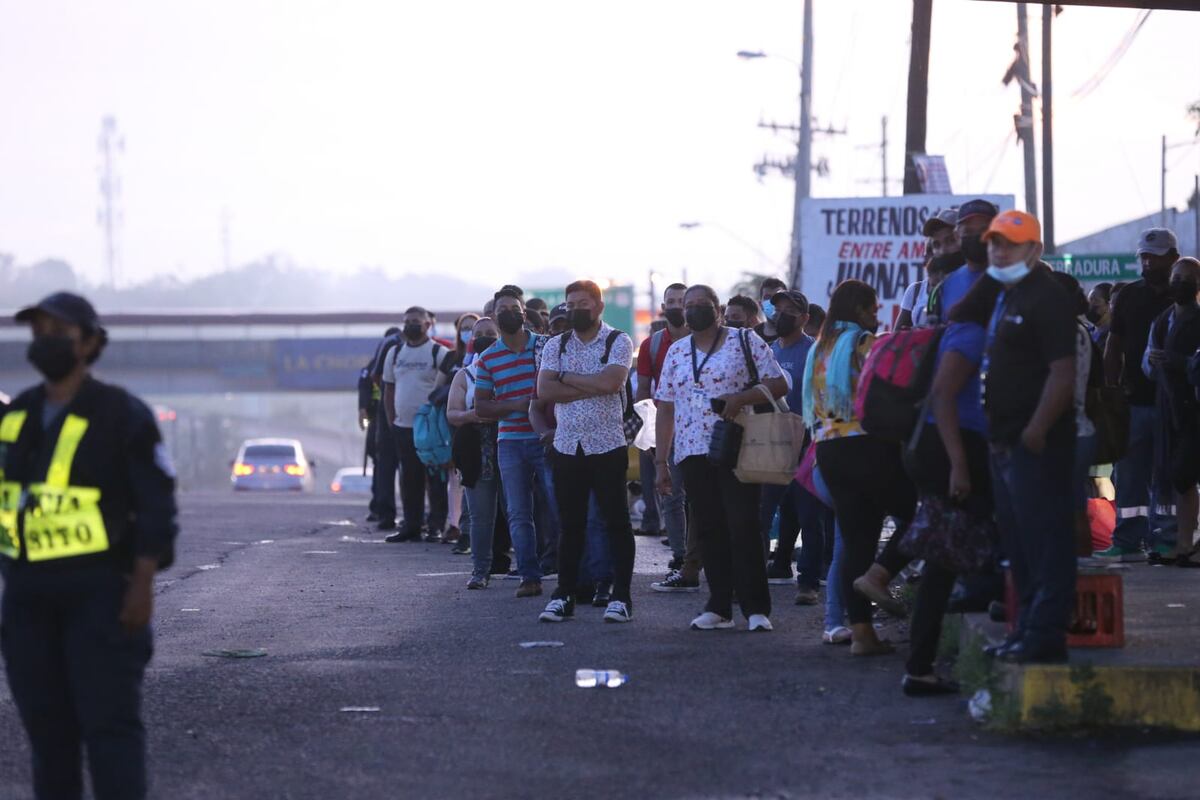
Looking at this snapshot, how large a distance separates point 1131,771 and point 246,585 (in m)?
9.30

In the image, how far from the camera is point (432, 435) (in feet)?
56.4

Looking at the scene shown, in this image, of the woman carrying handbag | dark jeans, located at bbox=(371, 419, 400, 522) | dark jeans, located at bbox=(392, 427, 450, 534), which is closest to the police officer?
the woman carrying handbag

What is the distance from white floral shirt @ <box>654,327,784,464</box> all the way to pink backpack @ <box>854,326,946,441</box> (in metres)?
2.23

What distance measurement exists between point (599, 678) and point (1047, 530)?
2.47m

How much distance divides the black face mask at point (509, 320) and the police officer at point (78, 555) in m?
6.98

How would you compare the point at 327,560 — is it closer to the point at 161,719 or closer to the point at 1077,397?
the point at 161,719

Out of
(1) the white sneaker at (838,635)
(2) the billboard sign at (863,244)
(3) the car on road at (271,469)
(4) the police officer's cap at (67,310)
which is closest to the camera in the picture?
(4) the police officer's cap at (67,310)

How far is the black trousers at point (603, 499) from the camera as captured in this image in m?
11.4

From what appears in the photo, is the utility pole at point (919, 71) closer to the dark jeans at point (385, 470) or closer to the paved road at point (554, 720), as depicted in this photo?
the dark jeans at point (385, 470)

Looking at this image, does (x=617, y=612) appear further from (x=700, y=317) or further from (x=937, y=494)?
(x=937, y=494)

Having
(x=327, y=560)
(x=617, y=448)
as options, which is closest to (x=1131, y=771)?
(x=617, y=448)

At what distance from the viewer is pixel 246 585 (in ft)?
48.4

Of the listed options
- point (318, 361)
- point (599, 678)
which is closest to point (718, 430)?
point (599, 678)

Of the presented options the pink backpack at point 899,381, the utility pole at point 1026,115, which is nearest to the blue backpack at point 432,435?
the pink backpack at point 899,381
